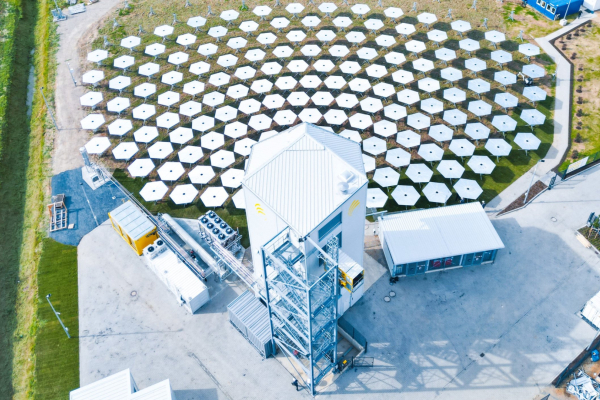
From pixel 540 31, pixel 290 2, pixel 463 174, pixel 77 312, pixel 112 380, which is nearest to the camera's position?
pixel 112 380

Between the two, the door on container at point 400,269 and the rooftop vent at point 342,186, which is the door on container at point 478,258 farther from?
the rooftop vent at point 342,186

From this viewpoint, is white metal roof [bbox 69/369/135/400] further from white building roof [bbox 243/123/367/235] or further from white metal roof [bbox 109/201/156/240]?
white building roof [bbox 243/123/367/235]

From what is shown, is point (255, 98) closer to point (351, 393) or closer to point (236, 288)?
point (236, 288)

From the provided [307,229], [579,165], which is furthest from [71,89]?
[579,165]

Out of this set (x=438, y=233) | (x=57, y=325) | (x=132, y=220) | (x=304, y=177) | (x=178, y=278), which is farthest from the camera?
(x=132, y=220)

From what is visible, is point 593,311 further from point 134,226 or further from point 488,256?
point 134,226

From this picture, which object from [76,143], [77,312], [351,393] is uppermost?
[76,143]

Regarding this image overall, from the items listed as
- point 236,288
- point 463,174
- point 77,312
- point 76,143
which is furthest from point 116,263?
point 463,174
